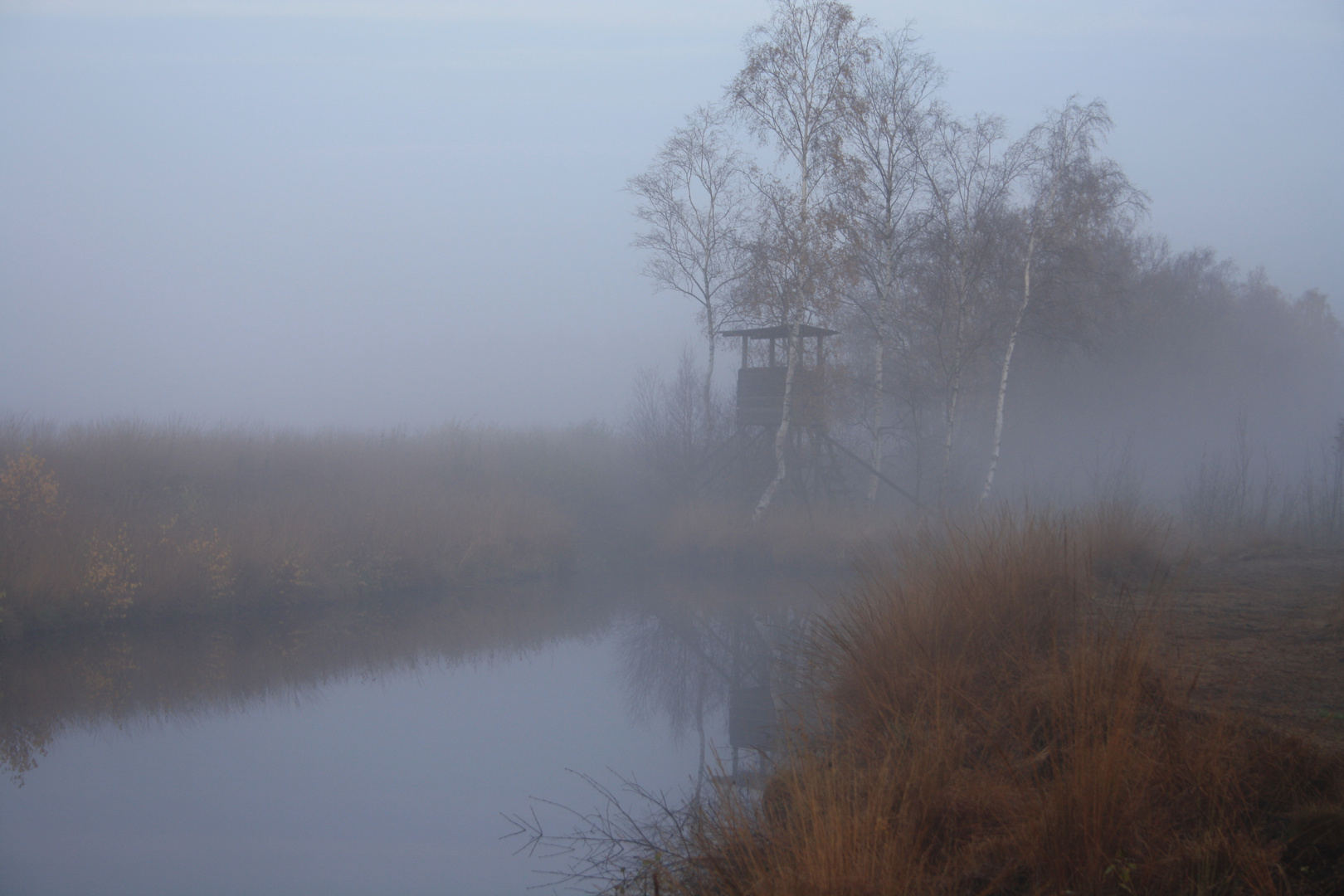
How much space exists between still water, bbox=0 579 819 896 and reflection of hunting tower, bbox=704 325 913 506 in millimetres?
7319

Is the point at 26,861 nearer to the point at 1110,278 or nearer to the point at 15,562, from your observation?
the point at 15,562

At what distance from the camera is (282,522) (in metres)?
14.0

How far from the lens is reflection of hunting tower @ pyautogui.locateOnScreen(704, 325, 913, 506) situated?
743 inches

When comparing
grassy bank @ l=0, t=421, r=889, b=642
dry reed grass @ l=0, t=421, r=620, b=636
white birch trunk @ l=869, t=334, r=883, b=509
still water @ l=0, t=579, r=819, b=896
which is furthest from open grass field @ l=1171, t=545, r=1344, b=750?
dry reed grass @ l=0, t=421, r=620, b=636

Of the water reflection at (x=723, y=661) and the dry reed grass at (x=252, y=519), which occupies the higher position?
the dry reed grass at (x=252, y=519)

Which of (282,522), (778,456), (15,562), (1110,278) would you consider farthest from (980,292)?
(15,562)

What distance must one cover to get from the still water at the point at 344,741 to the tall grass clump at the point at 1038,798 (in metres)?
1.25

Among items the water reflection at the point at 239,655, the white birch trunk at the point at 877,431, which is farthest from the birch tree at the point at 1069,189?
the water reflection at the point at 239,655

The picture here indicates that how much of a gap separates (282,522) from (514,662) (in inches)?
236

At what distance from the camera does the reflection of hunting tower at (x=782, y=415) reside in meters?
18.9

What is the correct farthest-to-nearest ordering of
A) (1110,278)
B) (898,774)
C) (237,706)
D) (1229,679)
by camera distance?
(1110,278) → (237,706) → (1229,679) → (898,774)

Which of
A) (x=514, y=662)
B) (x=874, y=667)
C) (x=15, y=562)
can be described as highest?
(x=874, y=667)

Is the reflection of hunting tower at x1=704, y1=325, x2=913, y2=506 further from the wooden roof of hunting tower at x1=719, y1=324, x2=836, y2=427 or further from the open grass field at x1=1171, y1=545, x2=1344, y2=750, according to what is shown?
the open grass field at x1=1171, y1=545, x2=1344, y2=750

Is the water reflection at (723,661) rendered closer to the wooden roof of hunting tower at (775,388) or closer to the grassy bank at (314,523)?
the grassy bank at (314,523)
